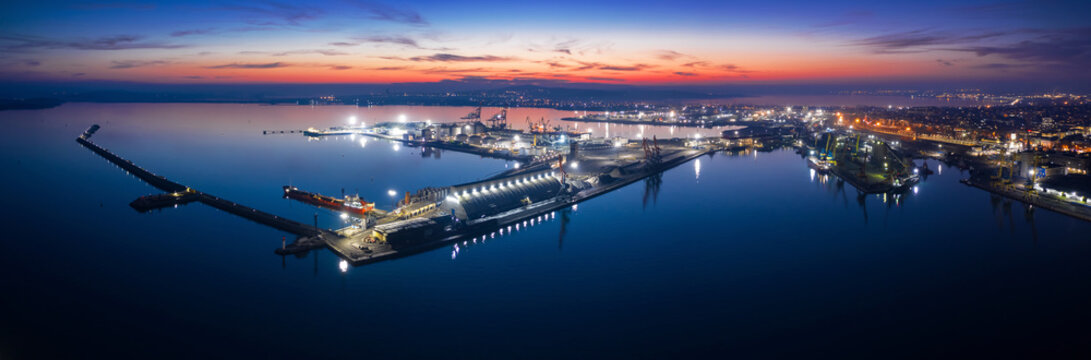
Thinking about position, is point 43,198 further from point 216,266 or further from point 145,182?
point 216,266

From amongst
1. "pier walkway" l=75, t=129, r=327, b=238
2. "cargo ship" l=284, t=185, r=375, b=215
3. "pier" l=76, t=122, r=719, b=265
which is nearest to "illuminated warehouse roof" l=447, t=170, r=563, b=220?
"pier" l=76, t=122, r=719, b=265

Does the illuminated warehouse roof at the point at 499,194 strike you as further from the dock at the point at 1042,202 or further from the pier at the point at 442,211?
the dock at the point at 1042,202

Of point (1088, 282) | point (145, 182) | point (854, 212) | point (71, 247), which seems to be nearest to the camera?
point (1088, 282)

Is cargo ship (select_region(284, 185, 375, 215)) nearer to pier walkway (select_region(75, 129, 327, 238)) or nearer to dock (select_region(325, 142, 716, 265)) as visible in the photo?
pier walkway (select_region(75, 129, 327, 238))

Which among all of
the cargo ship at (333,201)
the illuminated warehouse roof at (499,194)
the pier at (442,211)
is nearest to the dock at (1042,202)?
the pier at (442,211)

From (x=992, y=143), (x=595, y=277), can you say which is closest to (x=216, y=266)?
(x=595, y=277)

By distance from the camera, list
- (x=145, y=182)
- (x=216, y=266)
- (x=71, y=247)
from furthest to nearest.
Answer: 1. (x=145, y=182)
2. (x=71, y=247)
3. (x=216, y=266)
